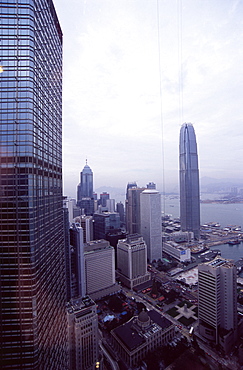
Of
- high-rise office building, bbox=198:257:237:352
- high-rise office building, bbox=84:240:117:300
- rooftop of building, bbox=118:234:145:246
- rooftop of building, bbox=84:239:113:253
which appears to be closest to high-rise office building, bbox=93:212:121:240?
rooftop of building, bbox=118:234:145:246

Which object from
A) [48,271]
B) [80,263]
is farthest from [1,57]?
[80,263]

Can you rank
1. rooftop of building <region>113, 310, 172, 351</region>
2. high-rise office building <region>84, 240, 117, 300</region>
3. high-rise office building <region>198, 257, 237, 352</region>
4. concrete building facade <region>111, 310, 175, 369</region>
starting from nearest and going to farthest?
concrete building facade <region>111, 310, 175, 369</region>, rooftop of building <region>113, 310, 172, 351</region>, high-rise office building <region>198, 257, 237, 352</region>, high-rise office building <region>84, 240, 117, 300</region>

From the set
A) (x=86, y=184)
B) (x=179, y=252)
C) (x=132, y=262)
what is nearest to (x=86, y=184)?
(x=86, y=184)

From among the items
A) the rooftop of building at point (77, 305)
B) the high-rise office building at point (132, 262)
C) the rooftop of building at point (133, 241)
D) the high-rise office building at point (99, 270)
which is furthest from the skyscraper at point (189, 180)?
the rooftop of building at point (77, 305)

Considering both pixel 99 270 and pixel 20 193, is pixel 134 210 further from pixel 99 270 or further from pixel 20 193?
pixel 20 193

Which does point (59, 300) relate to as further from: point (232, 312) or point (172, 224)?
point (172, 224)

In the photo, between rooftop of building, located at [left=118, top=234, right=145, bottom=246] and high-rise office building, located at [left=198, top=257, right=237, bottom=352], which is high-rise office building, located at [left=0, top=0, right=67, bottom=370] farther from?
rooftop of building, located at [left=118, top=234, right=145, bottom=246]

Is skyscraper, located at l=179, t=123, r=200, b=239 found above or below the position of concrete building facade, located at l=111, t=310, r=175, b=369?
above
